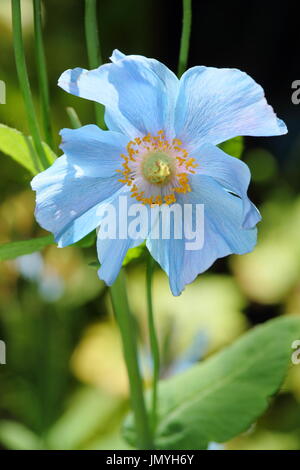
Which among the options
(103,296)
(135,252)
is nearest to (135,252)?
(135,252)

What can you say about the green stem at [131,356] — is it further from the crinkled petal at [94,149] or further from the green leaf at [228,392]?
the crinkled petal at [94,149]

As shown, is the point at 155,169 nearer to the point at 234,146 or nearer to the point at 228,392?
the point at 234,146

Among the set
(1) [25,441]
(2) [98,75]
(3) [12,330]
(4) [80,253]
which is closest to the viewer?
(2) [98,75]

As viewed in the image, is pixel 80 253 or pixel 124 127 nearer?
pixel 124 127

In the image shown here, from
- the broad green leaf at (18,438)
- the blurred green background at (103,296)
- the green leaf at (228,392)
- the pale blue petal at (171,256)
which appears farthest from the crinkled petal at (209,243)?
the broad green leaf at (18,438)
